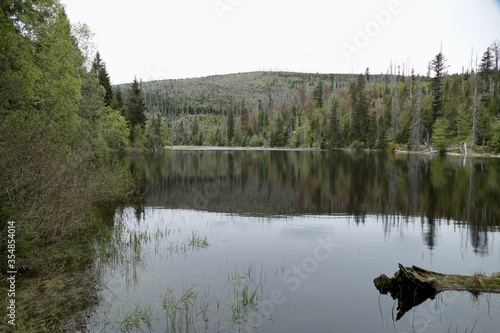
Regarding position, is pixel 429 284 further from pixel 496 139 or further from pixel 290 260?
pixel 496 139

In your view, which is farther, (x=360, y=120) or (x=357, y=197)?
(x=360, y=120)

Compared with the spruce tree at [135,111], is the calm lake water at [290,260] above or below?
below

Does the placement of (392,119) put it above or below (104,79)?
below

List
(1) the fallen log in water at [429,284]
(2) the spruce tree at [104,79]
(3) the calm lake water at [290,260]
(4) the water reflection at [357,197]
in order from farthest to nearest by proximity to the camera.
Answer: (2) the spruce tree at [104,79] → (4) the water reflection at [357,197] → (1) the fallen log in water at [429,284] → (3) the calm lake water at [290,260]

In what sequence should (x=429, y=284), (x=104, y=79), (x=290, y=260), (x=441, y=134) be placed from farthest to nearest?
1. (x=441, y=134)
2. (x=104, y=79)
3. (x=290, y=260)
4. (x=429, y=284)

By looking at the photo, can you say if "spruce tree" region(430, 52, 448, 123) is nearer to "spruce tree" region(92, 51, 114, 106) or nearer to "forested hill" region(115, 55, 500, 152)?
"forested hill" region(115, 55, 500, 152)

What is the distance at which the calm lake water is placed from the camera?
29.9 feet

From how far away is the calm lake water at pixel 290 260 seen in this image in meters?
9.10

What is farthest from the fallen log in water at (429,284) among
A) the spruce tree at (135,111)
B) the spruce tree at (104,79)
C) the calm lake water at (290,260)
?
the spruce tree at (135,111)

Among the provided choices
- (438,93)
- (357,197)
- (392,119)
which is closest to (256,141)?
(392,119)

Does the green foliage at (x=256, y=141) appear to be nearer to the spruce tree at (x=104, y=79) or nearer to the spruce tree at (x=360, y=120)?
the spruce tree at (x=360, y=120)

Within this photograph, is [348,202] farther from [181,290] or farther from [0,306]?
[0,306]

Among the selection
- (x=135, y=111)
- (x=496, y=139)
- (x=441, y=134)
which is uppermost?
(x=135, y=111)

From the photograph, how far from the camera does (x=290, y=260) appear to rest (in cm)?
1367
